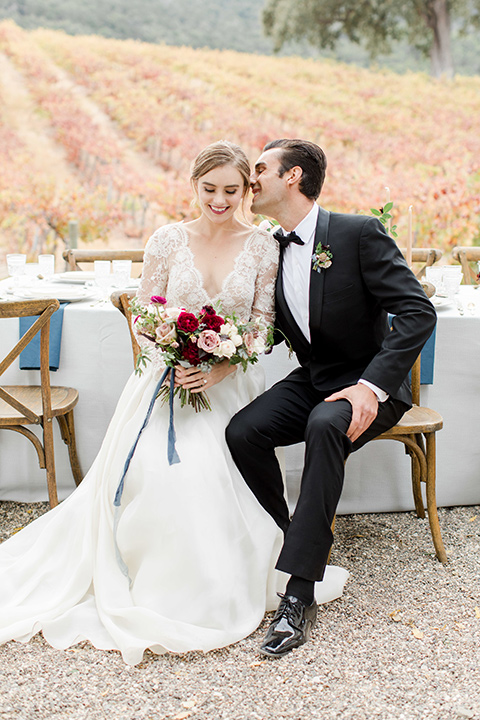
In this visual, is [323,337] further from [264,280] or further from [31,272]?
[31,272]

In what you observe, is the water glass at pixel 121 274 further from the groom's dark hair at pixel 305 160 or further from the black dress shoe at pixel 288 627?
the black dress shoe at pixel 288 627

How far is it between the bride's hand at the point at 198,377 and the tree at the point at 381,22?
33.1ft

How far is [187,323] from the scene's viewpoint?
7.15 feet

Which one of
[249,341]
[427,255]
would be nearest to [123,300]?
[249,341]

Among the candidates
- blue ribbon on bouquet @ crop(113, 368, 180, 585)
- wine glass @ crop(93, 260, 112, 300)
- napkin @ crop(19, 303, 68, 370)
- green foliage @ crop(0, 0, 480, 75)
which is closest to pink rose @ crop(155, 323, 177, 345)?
blue ribbon on bouquet @ crop(113, 368, 180, 585)

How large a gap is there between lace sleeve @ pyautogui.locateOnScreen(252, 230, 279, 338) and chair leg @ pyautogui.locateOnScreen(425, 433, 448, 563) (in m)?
0.81

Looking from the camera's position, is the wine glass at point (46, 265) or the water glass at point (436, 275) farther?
the wine glass at point (46, 265)

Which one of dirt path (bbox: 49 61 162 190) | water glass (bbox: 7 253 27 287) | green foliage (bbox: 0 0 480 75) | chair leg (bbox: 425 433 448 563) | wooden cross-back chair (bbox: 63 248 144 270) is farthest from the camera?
green foliage (bbox: 0 0 480 75)

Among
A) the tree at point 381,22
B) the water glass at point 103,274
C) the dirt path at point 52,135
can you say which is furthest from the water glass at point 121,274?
the tree at point 381,22

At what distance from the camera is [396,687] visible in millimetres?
1952

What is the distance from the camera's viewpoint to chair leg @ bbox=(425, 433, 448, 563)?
106 inches

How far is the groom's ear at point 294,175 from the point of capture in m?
2.48

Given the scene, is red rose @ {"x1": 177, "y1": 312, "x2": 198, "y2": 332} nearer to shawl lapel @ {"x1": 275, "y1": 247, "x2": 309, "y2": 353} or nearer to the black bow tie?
shawl lapel @ {"x1": 275, "y1": 247, "x2": 309, "y2": 353}

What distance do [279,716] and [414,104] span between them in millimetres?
10728
